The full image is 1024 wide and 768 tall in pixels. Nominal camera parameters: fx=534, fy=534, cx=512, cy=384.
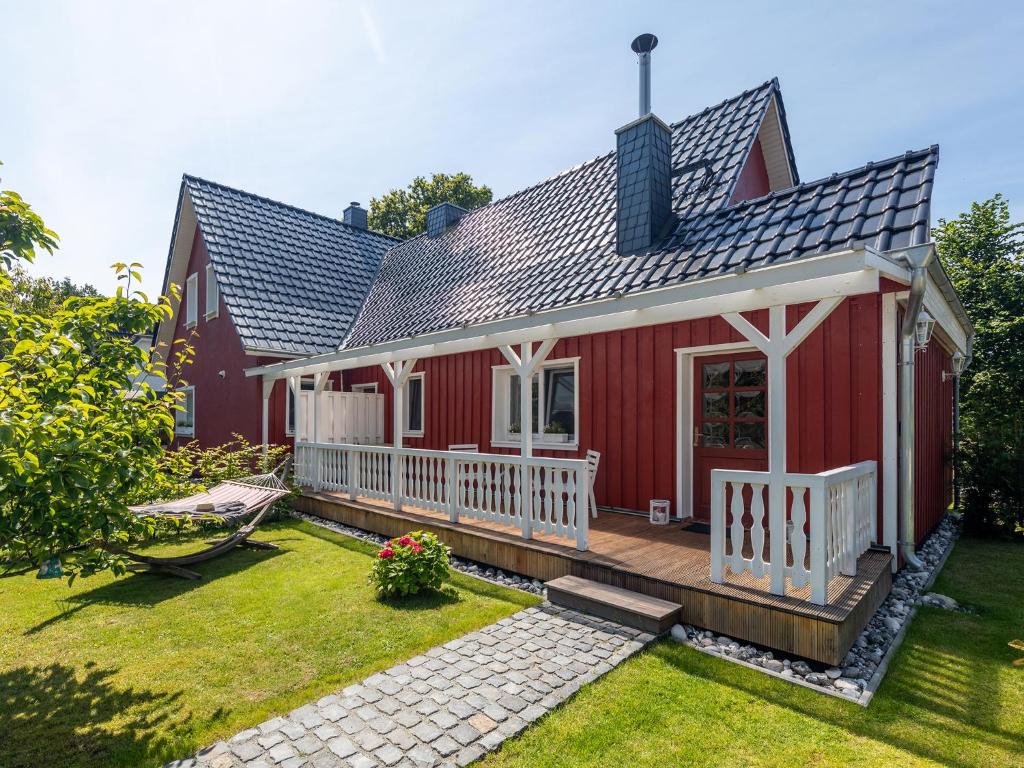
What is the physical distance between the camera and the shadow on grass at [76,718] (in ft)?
8.60

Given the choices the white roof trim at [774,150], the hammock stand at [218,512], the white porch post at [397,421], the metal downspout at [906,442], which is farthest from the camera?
the white roof trim at [774,150]

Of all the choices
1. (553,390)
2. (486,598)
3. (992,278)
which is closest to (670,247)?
(553,390)

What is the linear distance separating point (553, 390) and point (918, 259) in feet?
15.2

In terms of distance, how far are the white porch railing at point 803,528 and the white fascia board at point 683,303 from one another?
1.27 m

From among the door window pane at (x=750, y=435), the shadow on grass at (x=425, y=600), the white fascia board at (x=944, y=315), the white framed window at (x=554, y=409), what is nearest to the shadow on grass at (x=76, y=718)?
the shadow on grass at (x=425, y=600)

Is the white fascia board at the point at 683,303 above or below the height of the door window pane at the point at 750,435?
above

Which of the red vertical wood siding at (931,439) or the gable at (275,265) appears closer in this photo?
the red vertical wood siding at (931,439)

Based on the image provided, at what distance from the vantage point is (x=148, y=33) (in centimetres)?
552

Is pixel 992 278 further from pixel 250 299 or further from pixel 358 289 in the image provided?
pixel 250 299

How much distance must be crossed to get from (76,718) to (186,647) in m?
0.90

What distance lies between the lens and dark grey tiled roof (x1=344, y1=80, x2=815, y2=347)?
750 cm

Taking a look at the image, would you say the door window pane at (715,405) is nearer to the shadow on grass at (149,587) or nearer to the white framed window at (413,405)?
the shadow on grass at (149,587)

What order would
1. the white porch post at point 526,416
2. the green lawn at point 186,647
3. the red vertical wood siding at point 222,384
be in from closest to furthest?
the green lawn at point 186,647 < the white porch post at point 526,416 < the red vertical wood siding at point 222,384

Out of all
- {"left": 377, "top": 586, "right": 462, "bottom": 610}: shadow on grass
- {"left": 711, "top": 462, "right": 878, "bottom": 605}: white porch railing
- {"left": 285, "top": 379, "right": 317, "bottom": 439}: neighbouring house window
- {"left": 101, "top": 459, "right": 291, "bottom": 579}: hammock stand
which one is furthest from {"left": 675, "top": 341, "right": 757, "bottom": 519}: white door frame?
{"left": 285, "top": 379, "right": 317, "bottom": 439}: neighbouring house window
